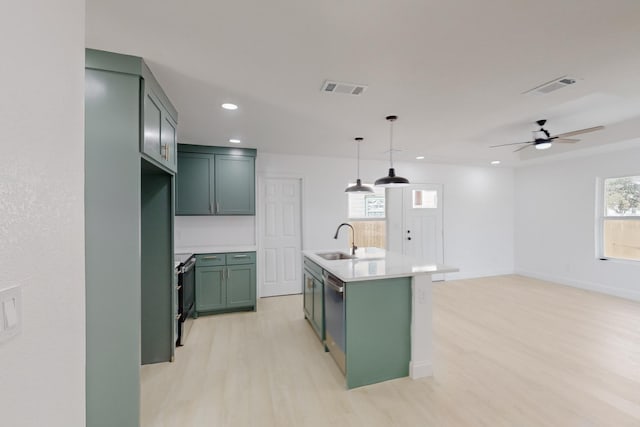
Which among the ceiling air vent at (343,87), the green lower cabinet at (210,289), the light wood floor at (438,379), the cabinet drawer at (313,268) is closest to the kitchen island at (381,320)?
the light wood floor at (438,379)

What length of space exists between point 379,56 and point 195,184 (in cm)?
320

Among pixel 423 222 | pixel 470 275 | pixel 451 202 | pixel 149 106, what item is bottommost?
pixel 470 275

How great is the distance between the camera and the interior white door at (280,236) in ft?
15.8

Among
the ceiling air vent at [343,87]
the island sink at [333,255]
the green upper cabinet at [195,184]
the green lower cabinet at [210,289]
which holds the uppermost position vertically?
the ceiling air vent at [343,87]

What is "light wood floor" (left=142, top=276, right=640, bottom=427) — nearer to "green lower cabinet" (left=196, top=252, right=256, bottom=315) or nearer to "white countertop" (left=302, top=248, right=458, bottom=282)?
"green lower cabinet" (left=196, top=252, right=256, bottom=315)

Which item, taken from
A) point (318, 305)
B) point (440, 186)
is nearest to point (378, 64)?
point (318, 305)

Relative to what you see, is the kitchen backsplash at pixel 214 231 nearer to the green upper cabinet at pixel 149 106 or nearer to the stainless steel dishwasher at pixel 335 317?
the green upper cabinet at pixel 149 106

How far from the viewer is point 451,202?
236 inches

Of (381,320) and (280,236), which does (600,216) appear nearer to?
(381,320)

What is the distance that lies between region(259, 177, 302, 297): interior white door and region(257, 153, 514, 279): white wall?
0.17 meters

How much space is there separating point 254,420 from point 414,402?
1.21 m

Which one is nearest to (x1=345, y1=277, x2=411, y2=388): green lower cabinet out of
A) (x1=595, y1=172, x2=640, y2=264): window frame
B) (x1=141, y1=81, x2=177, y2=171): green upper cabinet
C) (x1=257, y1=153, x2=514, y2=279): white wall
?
(x1=141, y1=81, x2=177, y2=171): green upper cabinet
